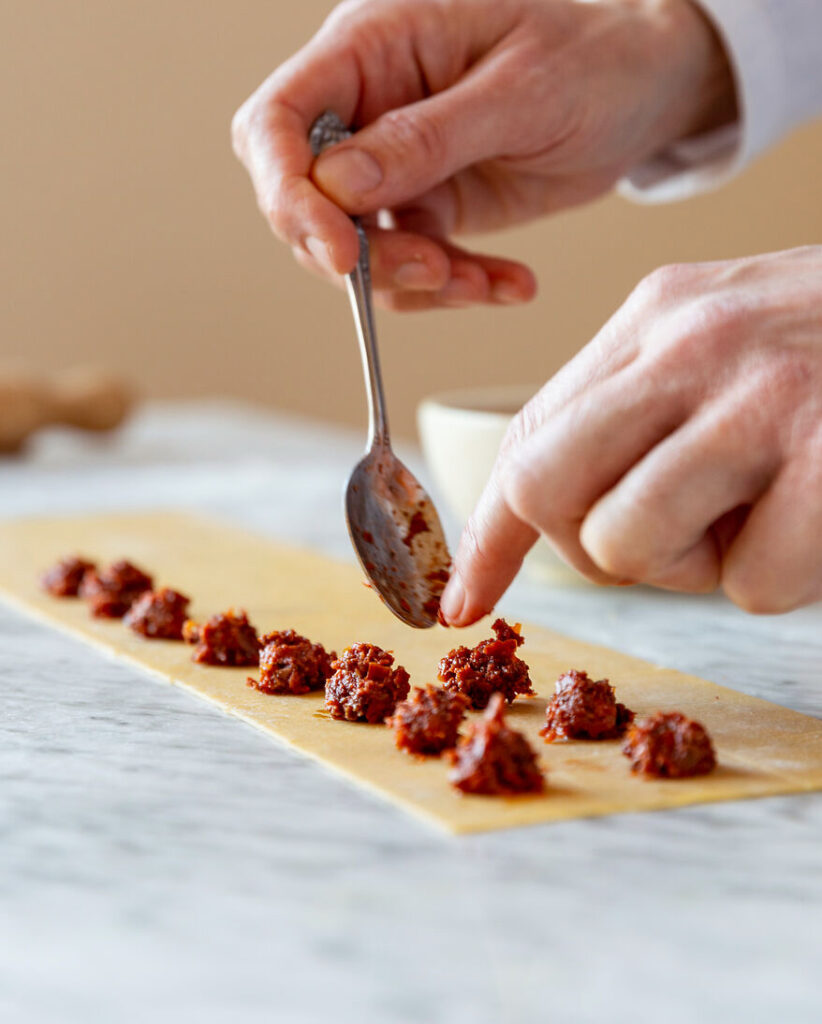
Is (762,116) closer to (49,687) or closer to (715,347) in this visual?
(715,347)

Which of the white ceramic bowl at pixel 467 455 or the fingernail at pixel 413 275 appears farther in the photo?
the fingernail at pixel 413 275

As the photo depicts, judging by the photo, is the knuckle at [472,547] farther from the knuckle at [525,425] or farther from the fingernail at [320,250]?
the fingernail at [320,250]

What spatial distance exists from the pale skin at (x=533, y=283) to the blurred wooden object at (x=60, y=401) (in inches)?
39.3

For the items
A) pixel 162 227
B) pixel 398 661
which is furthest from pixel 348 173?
pixel 162 227

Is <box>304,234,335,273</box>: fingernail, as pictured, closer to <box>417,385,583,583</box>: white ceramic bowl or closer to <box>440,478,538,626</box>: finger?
<box>417,385,583,583</box>: white ceramic bowl

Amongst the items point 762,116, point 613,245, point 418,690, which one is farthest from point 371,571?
point 613,245

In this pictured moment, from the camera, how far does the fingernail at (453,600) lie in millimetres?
933

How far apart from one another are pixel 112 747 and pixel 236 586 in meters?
0.52

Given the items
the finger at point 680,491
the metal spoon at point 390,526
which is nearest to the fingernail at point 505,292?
the metal spoon at point 390,526

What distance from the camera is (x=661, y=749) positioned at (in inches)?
32.4

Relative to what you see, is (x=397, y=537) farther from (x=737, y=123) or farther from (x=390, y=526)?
(x=737, y=123)

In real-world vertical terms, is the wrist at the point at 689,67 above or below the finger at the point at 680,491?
above

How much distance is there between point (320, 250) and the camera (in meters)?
1.27

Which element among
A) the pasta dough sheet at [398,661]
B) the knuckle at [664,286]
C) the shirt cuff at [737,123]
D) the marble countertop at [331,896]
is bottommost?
the marble countertop at [331,896]
